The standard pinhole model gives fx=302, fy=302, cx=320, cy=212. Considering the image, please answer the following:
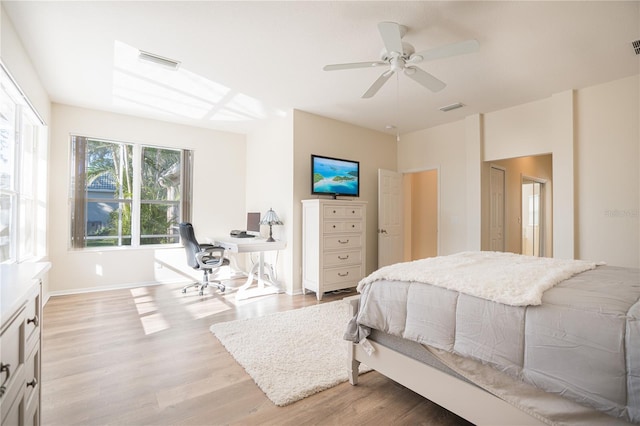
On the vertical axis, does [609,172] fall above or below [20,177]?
above

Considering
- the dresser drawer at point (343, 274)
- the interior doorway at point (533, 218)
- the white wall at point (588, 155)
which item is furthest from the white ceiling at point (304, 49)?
the interior doorway at point (533, 218)

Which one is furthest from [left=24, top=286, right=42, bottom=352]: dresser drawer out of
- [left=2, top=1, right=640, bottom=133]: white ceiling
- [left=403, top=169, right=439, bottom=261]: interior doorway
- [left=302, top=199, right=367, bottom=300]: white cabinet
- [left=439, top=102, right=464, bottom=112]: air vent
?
[left=403, top=169, right=439, bottom=261]: interior doorway

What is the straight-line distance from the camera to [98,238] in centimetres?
448

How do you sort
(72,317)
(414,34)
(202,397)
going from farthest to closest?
(72,317) → (414,34) → (202,397)

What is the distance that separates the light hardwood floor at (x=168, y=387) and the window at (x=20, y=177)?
924 mm

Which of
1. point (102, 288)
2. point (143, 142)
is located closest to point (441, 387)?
point (102, 288)

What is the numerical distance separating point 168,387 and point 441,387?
5.55 feet

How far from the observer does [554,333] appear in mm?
1222

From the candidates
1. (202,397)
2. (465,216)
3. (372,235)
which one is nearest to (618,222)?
(465,216)

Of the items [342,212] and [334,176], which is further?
[334,176]

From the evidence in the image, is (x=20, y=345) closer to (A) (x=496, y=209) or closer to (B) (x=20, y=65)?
(B) (x=20, y=65)

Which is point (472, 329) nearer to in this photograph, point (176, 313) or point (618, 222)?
point (176, 313)

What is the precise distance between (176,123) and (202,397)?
4409 mm

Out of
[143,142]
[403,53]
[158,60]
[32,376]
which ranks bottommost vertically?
[32,376]
